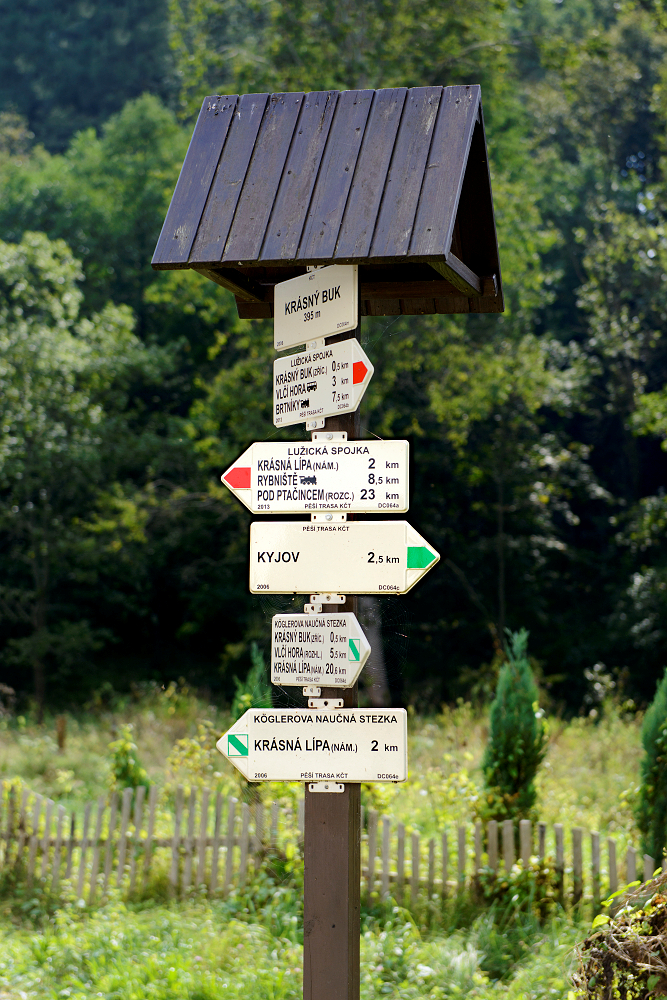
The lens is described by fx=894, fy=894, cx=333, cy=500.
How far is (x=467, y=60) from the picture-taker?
13648 millimetres

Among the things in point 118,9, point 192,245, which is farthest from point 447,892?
point 118,9

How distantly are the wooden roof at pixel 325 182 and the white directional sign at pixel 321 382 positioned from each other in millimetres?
333

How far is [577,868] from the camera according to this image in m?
5.61

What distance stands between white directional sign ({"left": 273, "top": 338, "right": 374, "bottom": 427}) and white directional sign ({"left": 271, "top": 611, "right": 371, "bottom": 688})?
733 millimetres

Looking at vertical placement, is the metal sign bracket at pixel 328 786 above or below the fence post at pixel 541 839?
above

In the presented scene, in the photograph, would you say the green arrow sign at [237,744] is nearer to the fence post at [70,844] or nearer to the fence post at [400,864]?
the fence post at [400,864]

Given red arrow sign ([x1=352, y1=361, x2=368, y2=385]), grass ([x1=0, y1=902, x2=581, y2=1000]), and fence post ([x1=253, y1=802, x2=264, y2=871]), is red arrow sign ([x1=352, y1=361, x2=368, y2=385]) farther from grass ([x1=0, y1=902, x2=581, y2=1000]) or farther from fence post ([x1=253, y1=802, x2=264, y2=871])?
fence post ([x1=253, y1=802, x2=264, y2=871])

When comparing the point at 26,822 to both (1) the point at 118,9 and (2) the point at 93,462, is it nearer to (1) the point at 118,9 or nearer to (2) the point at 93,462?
(2) the point at 93,462

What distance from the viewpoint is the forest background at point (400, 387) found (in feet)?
43.9

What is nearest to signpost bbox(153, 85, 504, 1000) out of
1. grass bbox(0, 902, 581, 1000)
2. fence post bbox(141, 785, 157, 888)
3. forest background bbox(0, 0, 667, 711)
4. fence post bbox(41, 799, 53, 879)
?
grass bbox(0, 902, 581, 1000)

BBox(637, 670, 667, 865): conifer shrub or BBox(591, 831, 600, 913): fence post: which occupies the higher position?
BBox(637, 670, 667, 865): conifer shrub

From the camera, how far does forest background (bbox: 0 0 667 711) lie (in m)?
13.4

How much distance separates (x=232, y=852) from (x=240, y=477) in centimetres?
379

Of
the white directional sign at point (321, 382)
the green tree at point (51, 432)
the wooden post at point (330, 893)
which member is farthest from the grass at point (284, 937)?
the green tree at point (51, 432)
